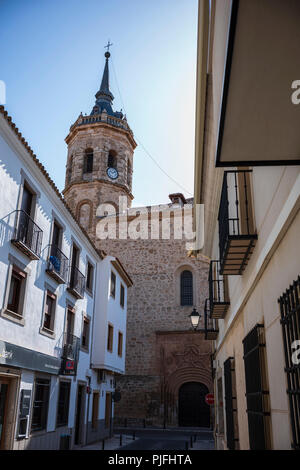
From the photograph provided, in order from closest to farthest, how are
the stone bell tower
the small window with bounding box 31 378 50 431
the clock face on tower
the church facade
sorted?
the small window with bounding box 31 378 50 431 → the church facade → the stone bell tower → the clock face on tower

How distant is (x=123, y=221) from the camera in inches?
1216

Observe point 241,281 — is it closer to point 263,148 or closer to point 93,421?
point 263,148

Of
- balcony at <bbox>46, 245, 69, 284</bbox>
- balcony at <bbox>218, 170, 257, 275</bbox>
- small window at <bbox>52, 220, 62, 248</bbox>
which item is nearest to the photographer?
balcony at <bbox>218, 170, 257, 275</bbox>

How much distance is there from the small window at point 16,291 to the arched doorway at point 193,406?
16362 millimetres

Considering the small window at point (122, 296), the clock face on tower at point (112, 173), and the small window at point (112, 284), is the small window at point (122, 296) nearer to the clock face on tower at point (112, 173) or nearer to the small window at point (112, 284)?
the small window at point (112, 284)

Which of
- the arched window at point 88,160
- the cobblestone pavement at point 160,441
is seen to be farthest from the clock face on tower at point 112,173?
the cobblestone pavement at point 160,441

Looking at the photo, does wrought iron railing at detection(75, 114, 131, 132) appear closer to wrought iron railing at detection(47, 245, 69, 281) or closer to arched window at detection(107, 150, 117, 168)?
arched window at detection(107, 150, 117, 168)

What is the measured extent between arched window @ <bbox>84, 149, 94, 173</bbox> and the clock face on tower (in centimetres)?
157

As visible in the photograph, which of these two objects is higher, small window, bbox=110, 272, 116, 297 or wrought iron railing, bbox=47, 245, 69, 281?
small window, bbox=110, 272, 116, 297

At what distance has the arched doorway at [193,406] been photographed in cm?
2458

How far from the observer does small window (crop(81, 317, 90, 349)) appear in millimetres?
17973

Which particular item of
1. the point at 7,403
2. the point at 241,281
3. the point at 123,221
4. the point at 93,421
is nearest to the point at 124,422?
the point at 93,421

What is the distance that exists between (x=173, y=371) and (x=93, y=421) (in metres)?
7.94

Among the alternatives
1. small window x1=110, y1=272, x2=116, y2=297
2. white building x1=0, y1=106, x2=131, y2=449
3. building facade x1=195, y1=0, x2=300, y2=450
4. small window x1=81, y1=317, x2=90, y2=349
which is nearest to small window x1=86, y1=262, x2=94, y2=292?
white building x1=0, y1=106, x2=131, y2=449
